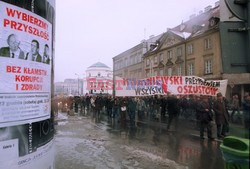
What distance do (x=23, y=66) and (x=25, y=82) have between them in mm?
180

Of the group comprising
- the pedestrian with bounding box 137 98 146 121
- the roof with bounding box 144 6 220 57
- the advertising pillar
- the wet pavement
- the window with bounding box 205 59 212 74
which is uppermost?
the roof with bounding box 144 6 220 57

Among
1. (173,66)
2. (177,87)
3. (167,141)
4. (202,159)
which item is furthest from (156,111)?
(173,66)

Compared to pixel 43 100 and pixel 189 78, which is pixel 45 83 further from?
pixel 189 78

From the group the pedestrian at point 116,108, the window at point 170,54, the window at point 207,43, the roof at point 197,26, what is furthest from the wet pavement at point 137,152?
the window at point 170,54

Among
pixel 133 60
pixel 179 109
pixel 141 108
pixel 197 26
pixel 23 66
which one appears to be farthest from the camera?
pixel 133 60

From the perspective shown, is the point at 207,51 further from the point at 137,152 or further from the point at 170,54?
the point at 137,152

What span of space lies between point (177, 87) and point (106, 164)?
9788mm

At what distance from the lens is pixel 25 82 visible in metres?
2.99

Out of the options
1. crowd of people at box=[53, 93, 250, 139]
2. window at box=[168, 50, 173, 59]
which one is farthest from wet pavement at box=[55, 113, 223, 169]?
window at box=[168, 50, 173, 59]

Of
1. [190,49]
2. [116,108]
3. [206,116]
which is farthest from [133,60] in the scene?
[206,116]

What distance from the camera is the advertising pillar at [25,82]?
9.19 ft

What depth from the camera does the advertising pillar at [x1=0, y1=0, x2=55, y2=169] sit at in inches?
110

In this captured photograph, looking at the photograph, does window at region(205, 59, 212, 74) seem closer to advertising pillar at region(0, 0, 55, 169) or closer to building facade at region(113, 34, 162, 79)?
building facade at region(113, 34, 162, 79)

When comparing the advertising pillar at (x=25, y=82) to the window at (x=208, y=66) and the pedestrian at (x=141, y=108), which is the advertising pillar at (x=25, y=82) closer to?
the pedestrian at (x=141, y=108)
